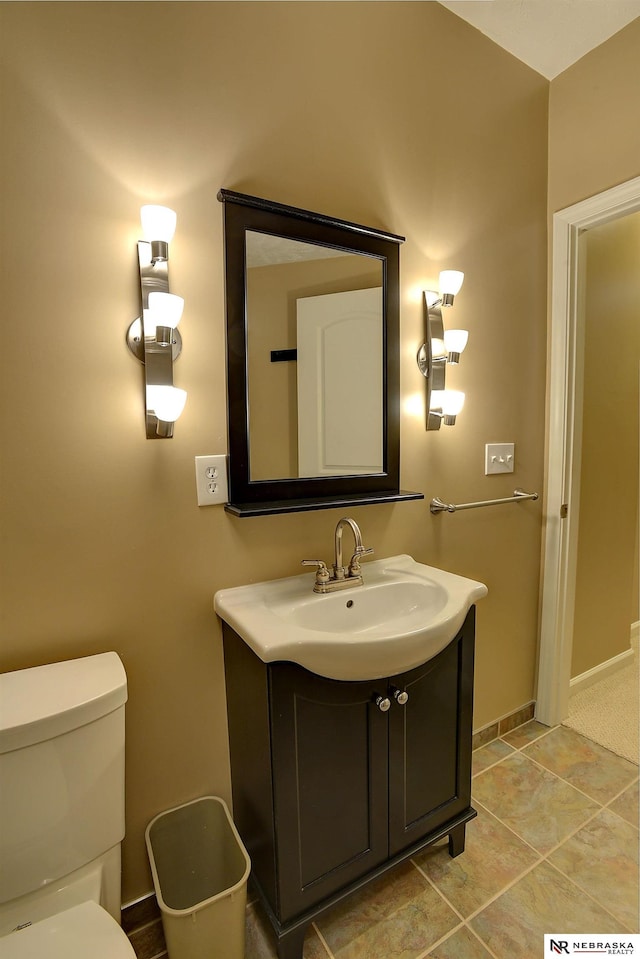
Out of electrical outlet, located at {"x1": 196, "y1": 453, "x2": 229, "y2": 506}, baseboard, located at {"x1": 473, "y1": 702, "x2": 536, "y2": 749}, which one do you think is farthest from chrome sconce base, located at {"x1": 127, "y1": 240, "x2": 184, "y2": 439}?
baseboard, located at {"x1": 473, "y1": 702, "x2": 536, "y2": 749}

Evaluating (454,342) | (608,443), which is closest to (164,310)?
(454,342)

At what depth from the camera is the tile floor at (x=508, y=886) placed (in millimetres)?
1193

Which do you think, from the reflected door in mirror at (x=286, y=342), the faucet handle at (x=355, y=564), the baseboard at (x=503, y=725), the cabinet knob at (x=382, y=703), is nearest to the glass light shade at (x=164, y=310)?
the reflected door in mirror at (x=286, y=342)

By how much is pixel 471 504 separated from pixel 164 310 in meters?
1.24

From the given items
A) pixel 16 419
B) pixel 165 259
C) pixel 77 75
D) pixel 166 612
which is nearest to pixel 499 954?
pixel 166 612

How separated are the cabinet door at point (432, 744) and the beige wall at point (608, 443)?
118cm

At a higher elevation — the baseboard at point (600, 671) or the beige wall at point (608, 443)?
the beige wall at point (608, 443)

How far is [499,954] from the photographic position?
1.15 metres

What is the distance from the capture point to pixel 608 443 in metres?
2.29

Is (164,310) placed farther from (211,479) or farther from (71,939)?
(71,939)

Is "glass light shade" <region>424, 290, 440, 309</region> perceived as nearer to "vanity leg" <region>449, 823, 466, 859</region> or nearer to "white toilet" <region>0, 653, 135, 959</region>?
"white toilet" <region>0, 653, 135, 959</region>

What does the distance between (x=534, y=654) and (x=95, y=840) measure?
1.82m

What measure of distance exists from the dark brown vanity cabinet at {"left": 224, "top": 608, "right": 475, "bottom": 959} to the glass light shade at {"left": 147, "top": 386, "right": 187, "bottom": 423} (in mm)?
606

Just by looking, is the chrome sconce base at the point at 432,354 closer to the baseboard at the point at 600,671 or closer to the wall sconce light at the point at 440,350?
the wall sconce light at the point at 440,350
